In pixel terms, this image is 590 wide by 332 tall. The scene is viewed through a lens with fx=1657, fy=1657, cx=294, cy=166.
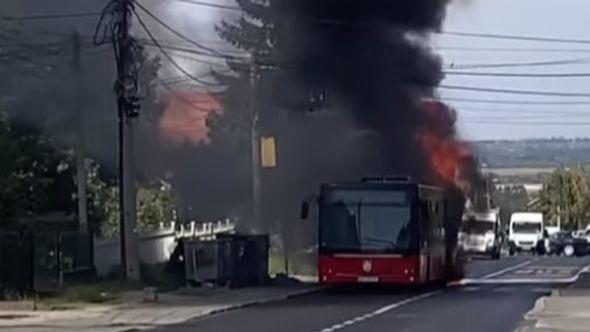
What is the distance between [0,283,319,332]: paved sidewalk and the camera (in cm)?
2767

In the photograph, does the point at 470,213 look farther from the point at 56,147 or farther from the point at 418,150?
the point at 56,147

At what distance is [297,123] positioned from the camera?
53656 millimetres

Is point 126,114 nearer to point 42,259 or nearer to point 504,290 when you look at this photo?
point 42,259

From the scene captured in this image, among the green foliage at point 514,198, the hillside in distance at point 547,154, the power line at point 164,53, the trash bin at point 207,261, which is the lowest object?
the trash bin at point 207,261

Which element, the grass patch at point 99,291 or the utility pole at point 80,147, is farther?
the utility pole at point 80,147

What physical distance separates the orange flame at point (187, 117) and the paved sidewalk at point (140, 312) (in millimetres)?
12137

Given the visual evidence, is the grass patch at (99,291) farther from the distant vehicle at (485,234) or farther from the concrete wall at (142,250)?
the distant vehicle at (485,234)

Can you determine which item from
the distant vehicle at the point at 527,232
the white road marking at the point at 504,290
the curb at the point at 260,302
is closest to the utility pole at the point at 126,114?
the curb at the point at 260,302

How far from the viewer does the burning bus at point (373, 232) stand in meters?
38.6

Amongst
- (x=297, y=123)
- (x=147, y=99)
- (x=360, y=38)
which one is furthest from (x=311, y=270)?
(x=360, y=38)

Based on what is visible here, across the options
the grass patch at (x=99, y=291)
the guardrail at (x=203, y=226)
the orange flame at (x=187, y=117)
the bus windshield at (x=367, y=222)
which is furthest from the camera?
the guardrail at (x=203, y=226)

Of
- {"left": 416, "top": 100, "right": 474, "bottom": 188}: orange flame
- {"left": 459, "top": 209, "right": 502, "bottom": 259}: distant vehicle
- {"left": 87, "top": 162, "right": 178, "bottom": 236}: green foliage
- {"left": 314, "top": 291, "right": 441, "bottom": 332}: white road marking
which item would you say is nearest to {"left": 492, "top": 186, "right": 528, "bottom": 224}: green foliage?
{"left": 459, "top": 209, "right": 502, "bottom": 259}: distant vehicle

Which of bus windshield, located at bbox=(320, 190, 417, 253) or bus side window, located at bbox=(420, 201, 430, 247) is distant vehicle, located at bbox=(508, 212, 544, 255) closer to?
bus side window, located at bbox=(420, 201, 430, 247)

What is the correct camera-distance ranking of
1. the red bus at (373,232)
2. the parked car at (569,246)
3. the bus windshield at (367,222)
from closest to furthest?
the red bus at (373,232) < the bus windshield at (367,222) < the parked car at (569,246)
